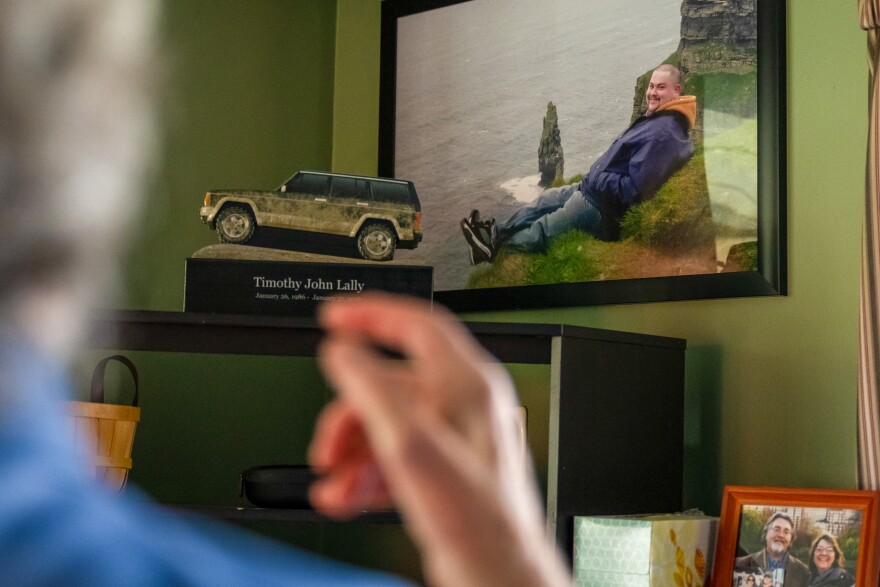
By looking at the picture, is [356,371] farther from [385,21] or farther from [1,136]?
[385,21]

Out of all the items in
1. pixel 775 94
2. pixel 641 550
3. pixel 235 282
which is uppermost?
pixel 775 94

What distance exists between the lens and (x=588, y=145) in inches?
101

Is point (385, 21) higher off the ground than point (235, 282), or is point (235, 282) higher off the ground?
point (385, 21)

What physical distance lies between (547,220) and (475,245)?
0.68 feet

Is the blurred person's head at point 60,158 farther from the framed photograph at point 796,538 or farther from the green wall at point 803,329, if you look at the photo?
the green wall at point 803,329

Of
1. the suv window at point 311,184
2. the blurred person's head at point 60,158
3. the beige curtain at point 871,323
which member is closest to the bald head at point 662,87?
the beige curtain at point 871,323

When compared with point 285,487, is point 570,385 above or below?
above

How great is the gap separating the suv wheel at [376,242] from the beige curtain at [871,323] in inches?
36.3

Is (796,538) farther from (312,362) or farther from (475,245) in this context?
(312,362)

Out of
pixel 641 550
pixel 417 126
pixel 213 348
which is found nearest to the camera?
pixel 641 550

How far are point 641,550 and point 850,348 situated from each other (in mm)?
589

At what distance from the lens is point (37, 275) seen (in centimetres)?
30

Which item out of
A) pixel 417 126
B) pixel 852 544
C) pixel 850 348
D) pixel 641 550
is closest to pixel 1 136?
pixel 641 550

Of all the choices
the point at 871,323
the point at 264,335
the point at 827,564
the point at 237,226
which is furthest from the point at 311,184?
the point at 827,564
